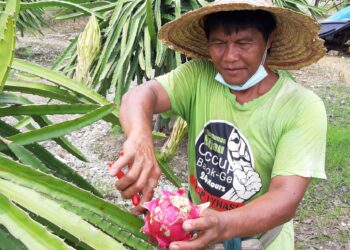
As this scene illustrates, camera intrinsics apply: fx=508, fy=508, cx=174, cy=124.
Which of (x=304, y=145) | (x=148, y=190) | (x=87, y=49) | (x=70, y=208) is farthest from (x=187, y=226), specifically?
(x=87, y=49)

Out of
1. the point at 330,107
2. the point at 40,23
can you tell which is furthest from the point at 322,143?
the point at 40,23

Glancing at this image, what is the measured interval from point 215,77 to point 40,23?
5408mm

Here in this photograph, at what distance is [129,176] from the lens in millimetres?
969

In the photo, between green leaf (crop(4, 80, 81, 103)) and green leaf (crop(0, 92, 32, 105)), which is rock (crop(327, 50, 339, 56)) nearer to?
green leaf (crop(4, 80, 81, 103))

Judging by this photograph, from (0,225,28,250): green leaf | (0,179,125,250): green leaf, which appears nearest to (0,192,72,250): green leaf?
(0,179,125,250): green leaf

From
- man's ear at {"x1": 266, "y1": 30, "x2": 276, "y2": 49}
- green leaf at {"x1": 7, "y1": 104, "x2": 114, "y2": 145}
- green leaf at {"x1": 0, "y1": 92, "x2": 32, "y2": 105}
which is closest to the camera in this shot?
green leaf at {"x1": 7, "y1": 104, "x2": 114, "y2": 145}

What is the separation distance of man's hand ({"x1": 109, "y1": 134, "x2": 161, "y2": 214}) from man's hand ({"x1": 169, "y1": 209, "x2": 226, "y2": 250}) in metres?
0.13

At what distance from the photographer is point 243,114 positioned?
4.25ft

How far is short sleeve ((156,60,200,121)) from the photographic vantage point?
1376mm

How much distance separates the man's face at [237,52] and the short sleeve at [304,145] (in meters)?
0.18

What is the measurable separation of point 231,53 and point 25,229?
0.64 m

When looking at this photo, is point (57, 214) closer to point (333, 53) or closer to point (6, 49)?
point (6, 49)

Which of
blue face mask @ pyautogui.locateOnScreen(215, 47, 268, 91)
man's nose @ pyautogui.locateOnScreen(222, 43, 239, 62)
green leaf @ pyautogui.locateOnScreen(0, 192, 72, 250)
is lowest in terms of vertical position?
green leaf @ pyautogui.locateOnScreen(0, 192, 72, 250)

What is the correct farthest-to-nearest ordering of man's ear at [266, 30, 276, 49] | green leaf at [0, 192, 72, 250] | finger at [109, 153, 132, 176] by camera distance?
1. man's ear at [266, 30, 276, 49]
2. finger at [109, 153, 132, 176]
3. green leaf at [0, 192, 72, 250]
